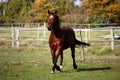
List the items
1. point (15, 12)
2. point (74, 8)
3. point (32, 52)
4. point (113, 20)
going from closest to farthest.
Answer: point (32, 52) < point (113, 20) < point (74, 8) < point (15, 12)

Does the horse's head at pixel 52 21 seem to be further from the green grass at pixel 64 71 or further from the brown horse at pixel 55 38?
the green grass at pixel 64 71

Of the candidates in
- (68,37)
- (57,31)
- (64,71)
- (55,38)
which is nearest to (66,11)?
(68,37)

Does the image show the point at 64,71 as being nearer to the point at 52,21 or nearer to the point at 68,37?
the point at 68,37

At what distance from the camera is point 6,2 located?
68812mm

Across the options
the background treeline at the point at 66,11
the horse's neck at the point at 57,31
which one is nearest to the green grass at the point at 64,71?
the horse's neck at the point at 57,31

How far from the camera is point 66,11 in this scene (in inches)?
2296

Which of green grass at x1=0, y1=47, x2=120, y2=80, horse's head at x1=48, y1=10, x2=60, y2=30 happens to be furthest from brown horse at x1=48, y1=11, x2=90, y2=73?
green grass at x1=0, y1=47, x2=120, y2=80

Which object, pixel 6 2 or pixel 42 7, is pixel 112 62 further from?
pixel 6 2

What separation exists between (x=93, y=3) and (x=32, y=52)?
29403 mm

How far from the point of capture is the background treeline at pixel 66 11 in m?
48.1

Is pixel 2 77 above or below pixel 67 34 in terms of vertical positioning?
below

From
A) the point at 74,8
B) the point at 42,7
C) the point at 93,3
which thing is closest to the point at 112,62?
the point at 93,3

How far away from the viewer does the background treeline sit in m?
48.1

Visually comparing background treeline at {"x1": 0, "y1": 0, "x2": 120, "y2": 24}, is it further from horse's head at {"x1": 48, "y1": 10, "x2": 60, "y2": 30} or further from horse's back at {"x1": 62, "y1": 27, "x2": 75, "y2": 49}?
horse's head at {"x1": 48, "y1": 10, "x2": 60, "y2": 30}
